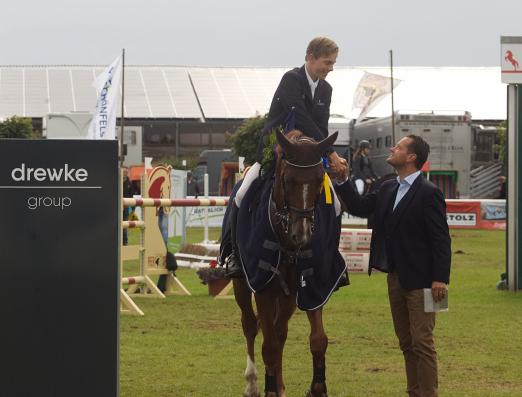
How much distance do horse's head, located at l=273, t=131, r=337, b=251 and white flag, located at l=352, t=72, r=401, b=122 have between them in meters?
46.5

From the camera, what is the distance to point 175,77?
272ft

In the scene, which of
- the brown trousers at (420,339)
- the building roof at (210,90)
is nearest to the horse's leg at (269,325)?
the brown trousers at (420,339)

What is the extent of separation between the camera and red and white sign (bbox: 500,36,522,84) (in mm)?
16969

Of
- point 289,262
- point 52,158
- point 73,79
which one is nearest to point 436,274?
point 289,262

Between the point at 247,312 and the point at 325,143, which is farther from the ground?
the point at 325,143

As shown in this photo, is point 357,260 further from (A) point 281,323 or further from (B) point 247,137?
(B) point 247,137

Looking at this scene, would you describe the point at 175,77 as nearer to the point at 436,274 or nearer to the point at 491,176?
the point at 491,176

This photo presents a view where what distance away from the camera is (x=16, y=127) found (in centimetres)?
6800

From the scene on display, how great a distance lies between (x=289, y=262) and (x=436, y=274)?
1.18m

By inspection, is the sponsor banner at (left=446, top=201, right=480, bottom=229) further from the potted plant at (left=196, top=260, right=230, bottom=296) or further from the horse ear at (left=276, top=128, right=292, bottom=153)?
the horse ear at (left=276, top=128, right=292, bottom=153)

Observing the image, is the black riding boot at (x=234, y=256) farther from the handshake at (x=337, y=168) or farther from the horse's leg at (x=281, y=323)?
the handshake at (x=337, y=168)

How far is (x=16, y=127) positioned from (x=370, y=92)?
23281mm

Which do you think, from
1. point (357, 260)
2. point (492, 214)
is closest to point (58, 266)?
point (357, 260)

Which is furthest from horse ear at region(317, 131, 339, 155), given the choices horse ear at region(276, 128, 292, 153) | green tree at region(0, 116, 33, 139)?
green tree at region(0, 116, 33, 139)
